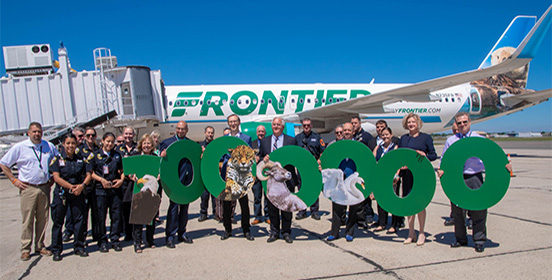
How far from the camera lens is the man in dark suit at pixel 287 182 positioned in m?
4.59

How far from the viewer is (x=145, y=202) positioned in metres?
4.28

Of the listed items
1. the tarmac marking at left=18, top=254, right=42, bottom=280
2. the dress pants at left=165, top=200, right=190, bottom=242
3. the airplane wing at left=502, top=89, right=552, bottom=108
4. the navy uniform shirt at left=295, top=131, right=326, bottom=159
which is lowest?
the tarmac marking at left=18, top=254, right=42, bottom=280

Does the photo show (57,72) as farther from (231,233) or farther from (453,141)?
(453,141)

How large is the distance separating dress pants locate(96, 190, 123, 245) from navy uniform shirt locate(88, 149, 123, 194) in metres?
0.09

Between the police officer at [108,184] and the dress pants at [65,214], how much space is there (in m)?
0.19

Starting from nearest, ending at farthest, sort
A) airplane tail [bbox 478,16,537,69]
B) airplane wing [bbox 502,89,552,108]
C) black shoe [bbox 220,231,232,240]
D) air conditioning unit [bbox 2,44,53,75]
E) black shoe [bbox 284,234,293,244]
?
black shoe [bbox 284,234,293,244] < black shoe [bbox 220,231,232,240] < air conditioning unit [bbox 2,44,53,75] < airplane wing [bbox 502,89,552,108] < airplane tail [bbox 478,16,537,69]

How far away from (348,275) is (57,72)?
1261cm

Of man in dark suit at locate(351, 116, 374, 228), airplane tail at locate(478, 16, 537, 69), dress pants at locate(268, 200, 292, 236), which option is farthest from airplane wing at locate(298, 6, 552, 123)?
dress pants at locate(268, 200, 292, 236)

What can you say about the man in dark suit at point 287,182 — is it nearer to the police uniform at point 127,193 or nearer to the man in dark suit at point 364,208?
the man in dark suit at point 364,208

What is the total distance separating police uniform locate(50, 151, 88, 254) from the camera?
412 cm

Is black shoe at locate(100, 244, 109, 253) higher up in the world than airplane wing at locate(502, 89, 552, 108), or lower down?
lower down

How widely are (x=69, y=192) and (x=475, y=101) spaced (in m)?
17.0

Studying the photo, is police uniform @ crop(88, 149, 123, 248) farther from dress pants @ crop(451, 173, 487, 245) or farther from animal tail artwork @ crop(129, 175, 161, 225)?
dress pants @ crop(451, 173, 487, 245)

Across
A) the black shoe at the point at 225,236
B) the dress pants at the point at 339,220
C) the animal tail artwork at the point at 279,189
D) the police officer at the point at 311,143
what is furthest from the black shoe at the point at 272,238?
the police officer at the point at 311,143
